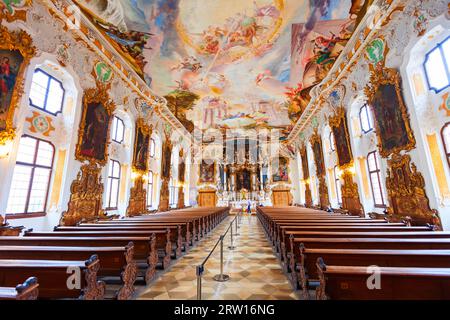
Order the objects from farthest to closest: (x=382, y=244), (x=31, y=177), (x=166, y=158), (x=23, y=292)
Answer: (x=166, y=158)
(x=31, y=177)
(x=382, y=244)
(x=23, y=292)

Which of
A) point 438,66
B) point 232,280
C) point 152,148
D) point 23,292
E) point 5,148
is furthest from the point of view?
point 152,148

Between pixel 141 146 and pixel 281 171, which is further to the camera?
pixel 281 171

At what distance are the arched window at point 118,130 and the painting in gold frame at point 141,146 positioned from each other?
0.69 metres

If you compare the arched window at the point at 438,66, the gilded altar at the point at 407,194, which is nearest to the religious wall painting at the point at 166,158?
the gilded altar at the point at 407,194

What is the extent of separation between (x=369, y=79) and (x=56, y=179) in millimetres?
12389

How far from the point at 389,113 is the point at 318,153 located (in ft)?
23.5

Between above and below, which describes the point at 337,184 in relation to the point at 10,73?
below

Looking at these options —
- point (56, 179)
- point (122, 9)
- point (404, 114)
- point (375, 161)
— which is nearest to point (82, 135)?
point (56, 179)

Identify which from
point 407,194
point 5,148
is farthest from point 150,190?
point 407,194

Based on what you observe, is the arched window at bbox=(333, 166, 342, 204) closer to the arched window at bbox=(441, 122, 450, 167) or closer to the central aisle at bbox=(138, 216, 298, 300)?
the arched window at bbox=(441, 122, 450, 167)

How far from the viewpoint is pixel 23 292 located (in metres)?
1.40

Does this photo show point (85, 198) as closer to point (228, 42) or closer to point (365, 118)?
point (228, 42)

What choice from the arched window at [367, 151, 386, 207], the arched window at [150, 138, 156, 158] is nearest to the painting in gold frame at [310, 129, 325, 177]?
the arched window at [367, 151, 386, 207]
